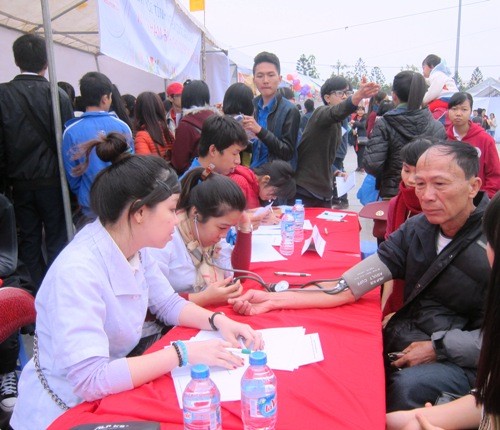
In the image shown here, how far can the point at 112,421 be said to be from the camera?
948 millimetres

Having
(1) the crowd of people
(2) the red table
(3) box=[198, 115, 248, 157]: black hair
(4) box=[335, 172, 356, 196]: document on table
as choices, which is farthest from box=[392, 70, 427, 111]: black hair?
(2) the red table

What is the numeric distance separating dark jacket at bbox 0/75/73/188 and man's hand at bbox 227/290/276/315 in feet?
5.52

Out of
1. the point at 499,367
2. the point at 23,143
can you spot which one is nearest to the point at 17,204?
the point at 23,143

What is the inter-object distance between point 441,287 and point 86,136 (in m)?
2.03

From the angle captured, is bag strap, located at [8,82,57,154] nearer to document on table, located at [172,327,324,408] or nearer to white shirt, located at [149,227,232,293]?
white shirt, located at [149,227,232,293]

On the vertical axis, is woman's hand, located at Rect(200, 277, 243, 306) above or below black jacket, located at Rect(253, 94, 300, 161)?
below

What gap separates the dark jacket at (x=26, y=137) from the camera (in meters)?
2.56

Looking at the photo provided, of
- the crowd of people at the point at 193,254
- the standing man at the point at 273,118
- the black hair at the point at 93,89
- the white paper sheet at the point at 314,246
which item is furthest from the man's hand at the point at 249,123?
the white paper sheet at the point at 314,246

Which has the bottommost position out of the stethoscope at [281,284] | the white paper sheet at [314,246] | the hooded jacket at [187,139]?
the white paper sheet at [314,246]

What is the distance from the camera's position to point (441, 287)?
1.59 metres

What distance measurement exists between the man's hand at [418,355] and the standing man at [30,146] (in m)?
2.17

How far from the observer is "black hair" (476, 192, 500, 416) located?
923 millimetres

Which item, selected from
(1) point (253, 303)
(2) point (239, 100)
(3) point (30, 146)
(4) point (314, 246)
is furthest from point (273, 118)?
(1) point (253, 303)

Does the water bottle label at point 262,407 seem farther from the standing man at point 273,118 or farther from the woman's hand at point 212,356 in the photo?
the standing man at point 273,118
